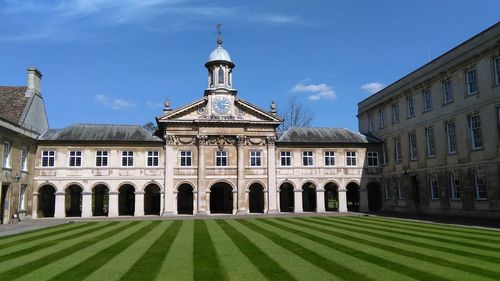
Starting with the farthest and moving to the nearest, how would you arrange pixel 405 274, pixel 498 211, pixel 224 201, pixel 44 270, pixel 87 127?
pixel 224 201
pixel 87 127
pixel 498 211
pixel 44 270
pixel 405 274

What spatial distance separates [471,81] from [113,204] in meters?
32.0

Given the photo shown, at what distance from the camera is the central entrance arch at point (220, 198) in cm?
4634

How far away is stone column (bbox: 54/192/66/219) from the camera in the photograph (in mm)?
38362

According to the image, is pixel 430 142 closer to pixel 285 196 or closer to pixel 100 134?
pixel 285 196

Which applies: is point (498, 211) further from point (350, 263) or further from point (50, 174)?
point (50, 174)

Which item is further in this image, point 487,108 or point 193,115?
point 193,115

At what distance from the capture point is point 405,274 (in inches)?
387

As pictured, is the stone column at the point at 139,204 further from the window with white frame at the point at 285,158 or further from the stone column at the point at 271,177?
the window with white frame at the point at 285,158

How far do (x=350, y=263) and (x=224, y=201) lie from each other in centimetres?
3607

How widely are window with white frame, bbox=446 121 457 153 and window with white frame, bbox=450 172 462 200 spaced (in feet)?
6.20

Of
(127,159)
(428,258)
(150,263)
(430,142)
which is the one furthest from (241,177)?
(428,258)

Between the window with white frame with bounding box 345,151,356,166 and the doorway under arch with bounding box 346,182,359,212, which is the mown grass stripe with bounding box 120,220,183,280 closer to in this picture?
the window with white frame with bounding box 345,151,356,166

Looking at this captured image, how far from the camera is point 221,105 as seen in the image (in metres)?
41.7

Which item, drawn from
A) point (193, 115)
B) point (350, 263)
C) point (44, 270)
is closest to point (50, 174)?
point (193, 115)
